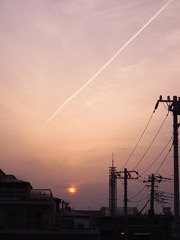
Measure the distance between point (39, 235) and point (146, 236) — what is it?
34055 millimetres

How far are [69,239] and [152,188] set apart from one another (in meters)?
22.0

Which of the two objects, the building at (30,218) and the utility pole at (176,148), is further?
the building at (30,218)

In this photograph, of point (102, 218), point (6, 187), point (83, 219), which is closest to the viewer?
point (6, 187)

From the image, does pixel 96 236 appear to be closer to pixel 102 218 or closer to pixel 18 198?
pixel 18 198

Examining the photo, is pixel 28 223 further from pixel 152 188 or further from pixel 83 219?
pixel 152 188

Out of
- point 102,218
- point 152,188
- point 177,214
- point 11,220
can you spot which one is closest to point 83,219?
point 152,188

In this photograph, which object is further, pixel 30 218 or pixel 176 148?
pixel 30 218

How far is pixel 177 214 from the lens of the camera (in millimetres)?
29109

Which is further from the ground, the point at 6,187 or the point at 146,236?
the point at 6,187

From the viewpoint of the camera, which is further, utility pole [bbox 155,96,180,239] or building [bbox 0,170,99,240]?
building [bbox 0,170,99,240]

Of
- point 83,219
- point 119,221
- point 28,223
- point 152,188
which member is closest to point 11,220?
point 28,223

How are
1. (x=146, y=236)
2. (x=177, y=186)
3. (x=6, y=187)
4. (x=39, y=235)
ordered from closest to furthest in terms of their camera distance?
1. (x=177, y=186)
2. (x=39, y=235)
3. (x=6, y=187)
4. (x=146, y=236)

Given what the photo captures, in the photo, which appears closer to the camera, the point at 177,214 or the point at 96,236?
the point at 177,214

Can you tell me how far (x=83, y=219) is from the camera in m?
73.7
